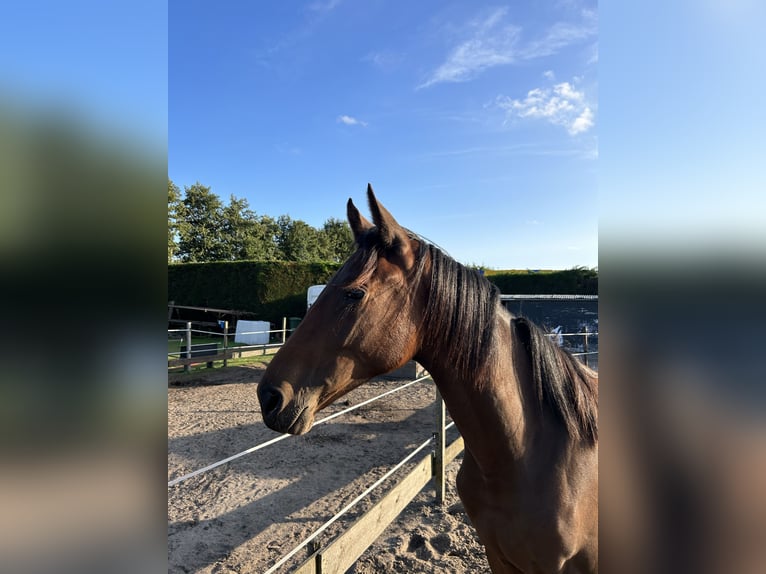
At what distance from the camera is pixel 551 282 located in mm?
14711

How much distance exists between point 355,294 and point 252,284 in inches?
688

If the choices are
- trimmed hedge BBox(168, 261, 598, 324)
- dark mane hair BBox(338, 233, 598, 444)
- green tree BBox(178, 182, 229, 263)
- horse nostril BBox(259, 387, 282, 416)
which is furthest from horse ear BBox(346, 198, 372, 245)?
green tree BBox(178, 182, 229, 263)

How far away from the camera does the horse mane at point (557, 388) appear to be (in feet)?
5.26

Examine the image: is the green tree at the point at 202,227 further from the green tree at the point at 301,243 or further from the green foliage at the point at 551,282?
the green foliage at the point at 551,282

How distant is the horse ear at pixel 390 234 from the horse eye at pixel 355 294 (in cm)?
21

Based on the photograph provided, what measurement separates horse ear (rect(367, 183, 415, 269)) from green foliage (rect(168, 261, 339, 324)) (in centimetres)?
1554

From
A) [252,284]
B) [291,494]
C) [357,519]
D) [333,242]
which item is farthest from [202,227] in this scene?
[357,519]

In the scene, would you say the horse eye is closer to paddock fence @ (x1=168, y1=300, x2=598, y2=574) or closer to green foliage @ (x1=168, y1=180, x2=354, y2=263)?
paddock fence @ (x1=168, y1=300, x2=598, y2=574)

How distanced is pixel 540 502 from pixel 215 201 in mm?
33469

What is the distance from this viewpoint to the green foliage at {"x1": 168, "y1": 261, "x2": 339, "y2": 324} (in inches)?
695

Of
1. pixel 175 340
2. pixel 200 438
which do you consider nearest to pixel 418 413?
pixel 200 438

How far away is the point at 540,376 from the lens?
1.63m

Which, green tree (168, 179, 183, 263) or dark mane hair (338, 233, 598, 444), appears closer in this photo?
dark mane hair (338, 233, 598, 444)
